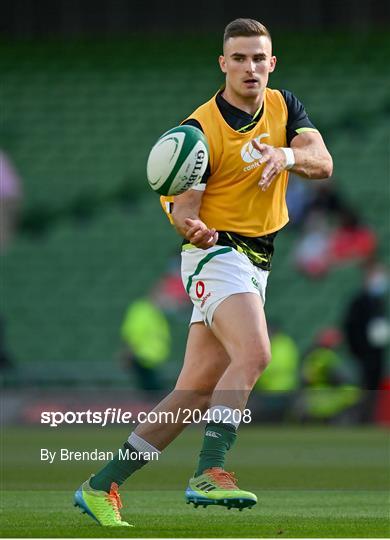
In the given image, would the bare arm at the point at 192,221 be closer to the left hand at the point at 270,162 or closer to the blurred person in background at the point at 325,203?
the left hand at the point at 270,162

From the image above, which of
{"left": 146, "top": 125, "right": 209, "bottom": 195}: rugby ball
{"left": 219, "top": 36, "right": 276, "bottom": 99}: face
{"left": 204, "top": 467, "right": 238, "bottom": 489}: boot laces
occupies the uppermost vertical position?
{"left": 219, "top": 36, "right": 276, "bottom": 99}: face

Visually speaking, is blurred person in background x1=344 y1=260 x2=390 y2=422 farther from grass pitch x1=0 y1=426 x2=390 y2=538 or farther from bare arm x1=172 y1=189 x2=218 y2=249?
bare arm x1=172 y1=189 x2=218 y2=249

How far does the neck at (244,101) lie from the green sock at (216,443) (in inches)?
66.3

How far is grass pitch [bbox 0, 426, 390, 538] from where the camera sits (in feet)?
21.8

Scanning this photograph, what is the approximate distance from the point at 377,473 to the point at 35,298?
1123 cm

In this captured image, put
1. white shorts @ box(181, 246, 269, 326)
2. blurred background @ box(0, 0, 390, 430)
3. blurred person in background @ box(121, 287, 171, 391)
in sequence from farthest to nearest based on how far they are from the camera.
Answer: blurred person in background @ box(121, 287, 171, 391) → blurred background @ box(0, 0, 390, 430) → white shorts @ box(181, 246, 269, 326)

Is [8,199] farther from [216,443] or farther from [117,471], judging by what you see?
[216,443]

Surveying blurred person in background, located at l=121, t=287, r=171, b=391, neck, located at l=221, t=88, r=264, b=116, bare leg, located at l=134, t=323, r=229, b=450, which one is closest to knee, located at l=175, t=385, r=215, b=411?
bare leg, located at l=134, t=323, r=229, b=450

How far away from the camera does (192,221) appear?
6.61 metres

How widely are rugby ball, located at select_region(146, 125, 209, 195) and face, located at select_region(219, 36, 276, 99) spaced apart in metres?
0.44

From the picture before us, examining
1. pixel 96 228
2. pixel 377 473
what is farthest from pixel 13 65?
pixel 377 473

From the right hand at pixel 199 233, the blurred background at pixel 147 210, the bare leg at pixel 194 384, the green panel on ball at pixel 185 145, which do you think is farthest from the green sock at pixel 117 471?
the blurred background at pixel 147 210

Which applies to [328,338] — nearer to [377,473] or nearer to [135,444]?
[377,473]

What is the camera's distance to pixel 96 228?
70.5 feet
